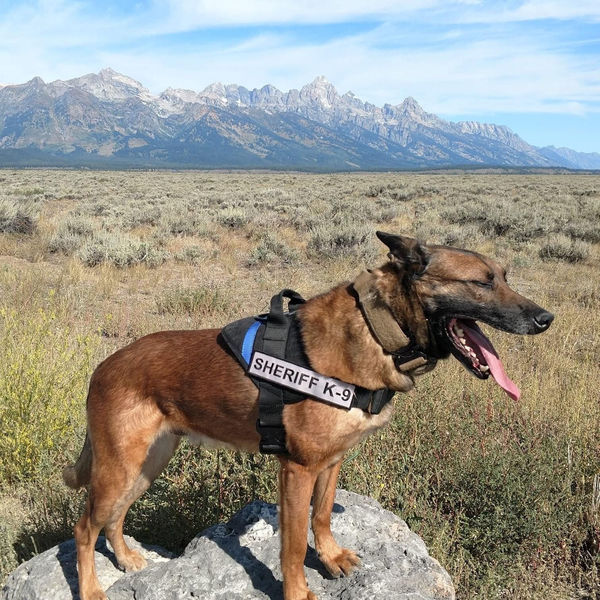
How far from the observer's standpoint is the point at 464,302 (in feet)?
7.09

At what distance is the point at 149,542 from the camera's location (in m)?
3.26

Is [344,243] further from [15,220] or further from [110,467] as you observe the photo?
[110,467]

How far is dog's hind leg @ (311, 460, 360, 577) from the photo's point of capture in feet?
8.50

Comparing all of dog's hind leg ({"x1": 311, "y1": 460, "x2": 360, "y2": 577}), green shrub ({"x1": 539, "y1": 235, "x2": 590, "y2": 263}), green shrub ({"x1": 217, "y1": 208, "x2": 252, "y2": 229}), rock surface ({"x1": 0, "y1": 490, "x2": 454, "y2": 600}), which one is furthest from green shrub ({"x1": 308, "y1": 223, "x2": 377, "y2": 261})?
dog's hind leg ({"x1": 311, "y1": 460, "x2": 360, "y2": 577})

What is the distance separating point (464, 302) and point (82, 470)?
2114 mm

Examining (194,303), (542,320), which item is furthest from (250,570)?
(194,303)

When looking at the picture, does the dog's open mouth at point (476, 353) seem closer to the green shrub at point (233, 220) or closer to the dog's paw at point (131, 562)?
the dog's paw at point (131, 562)

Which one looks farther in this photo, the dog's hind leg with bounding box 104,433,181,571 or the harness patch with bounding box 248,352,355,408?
the dog's hind leg with bounding box 104,433,181,571

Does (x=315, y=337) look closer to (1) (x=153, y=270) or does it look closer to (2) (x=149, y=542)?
(2) (x=149, y=542)

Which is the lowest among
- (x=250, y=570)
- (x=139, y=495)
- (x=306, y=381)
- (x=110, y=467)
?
(x=250, y=570)

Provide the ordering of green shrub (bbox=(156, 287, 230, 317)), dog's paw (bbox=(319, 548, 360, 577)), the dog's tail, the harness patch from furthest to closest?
green shrub (bbox=(156, 287, 230, 317)), the dog's tail, dog's paw (bbox=(319, 548, 360, 577)), the harness patch

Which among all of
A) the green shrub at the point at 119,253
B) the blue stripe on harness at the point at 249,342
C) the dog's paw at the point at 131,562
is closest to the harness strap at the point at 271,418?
the blue stripe on harness at the point at 249,342

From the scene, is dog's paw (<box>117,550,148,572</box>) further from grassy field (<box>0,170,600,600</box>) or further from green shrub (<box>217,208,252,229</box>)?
green shrub (<box>217,208,252,229</box>)

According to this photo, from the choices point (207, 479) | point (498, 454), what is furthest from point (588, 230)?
point (207, 479)
